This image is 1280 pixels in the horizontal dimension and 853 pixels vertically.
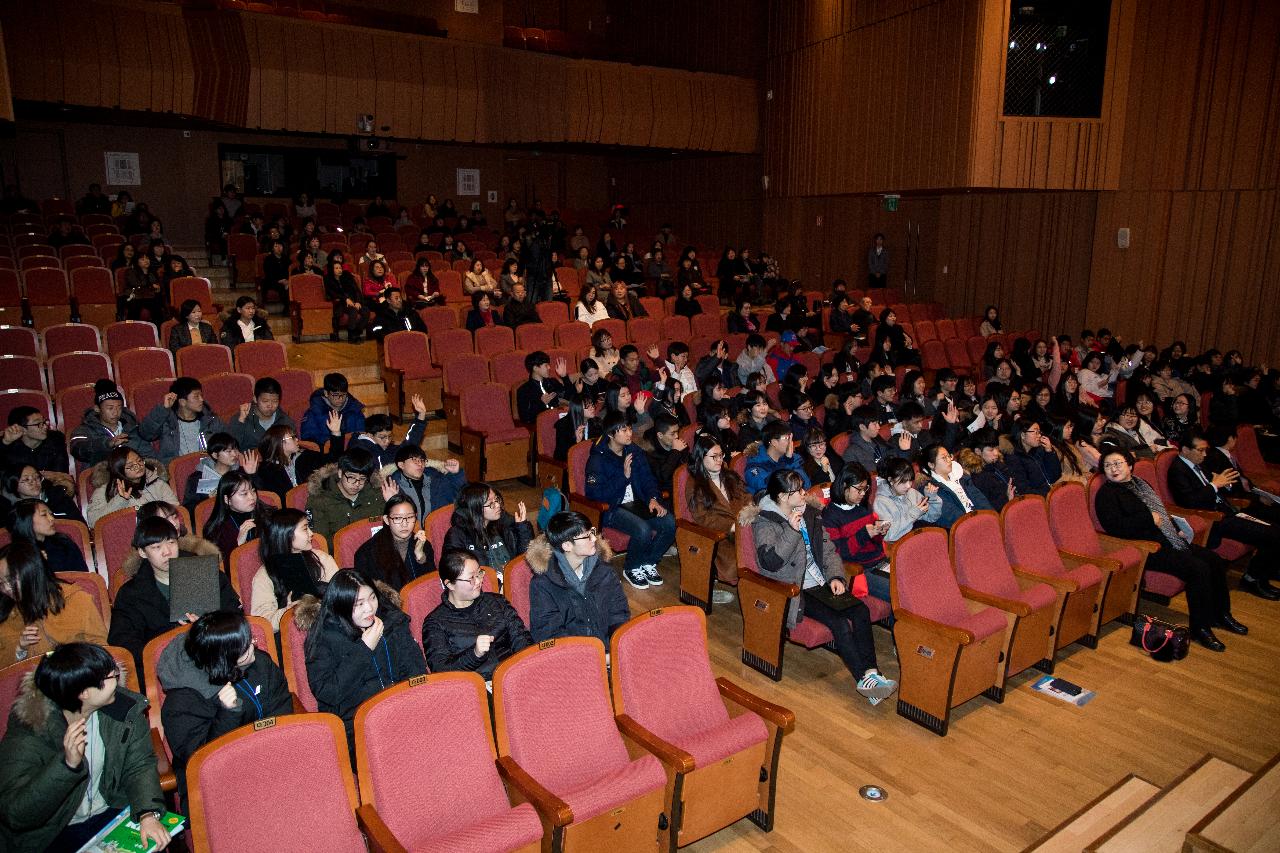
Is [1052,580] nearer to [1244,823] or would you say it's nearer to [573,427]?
[1244,823]

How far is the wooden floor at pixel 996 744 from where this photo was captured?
3334 millimetres

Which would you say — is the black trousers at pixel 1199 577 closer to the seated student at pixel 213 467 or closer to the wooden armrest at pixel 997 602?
the wooden armrest at pixel 997 602

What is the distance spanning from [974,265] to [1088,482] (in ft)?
23.6

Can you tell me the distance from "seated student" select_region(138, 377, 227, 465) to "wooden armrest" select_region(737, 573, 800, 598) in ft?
11.1

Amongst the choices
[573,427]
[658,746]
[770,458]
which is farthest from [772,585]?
[573,427]

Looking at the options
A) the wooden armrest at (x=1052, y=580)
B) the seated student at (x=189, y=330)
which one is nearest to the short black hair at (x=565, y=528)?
the wooden armrest at (x=1052, y=580)

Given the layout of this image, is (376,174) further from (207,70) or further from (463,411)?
(463,411)

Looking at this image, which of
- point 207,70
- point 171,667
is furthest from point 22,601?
point 207,70

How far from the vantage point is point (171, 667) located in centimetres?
277

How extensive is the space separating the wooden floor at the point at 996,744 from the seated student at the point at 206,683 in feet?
5.69

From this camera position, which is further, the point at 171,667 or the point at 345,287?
the point at 345,287

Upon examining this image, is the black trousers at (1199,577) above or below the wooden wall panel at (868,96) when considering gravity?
below

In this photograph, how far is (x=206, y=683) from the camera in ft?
9.09

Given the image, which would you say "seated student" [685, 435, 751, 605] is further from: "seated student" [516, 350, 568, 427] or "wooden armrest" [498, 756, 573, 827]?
"wooden armrest" [498, 756, 573, 827]
